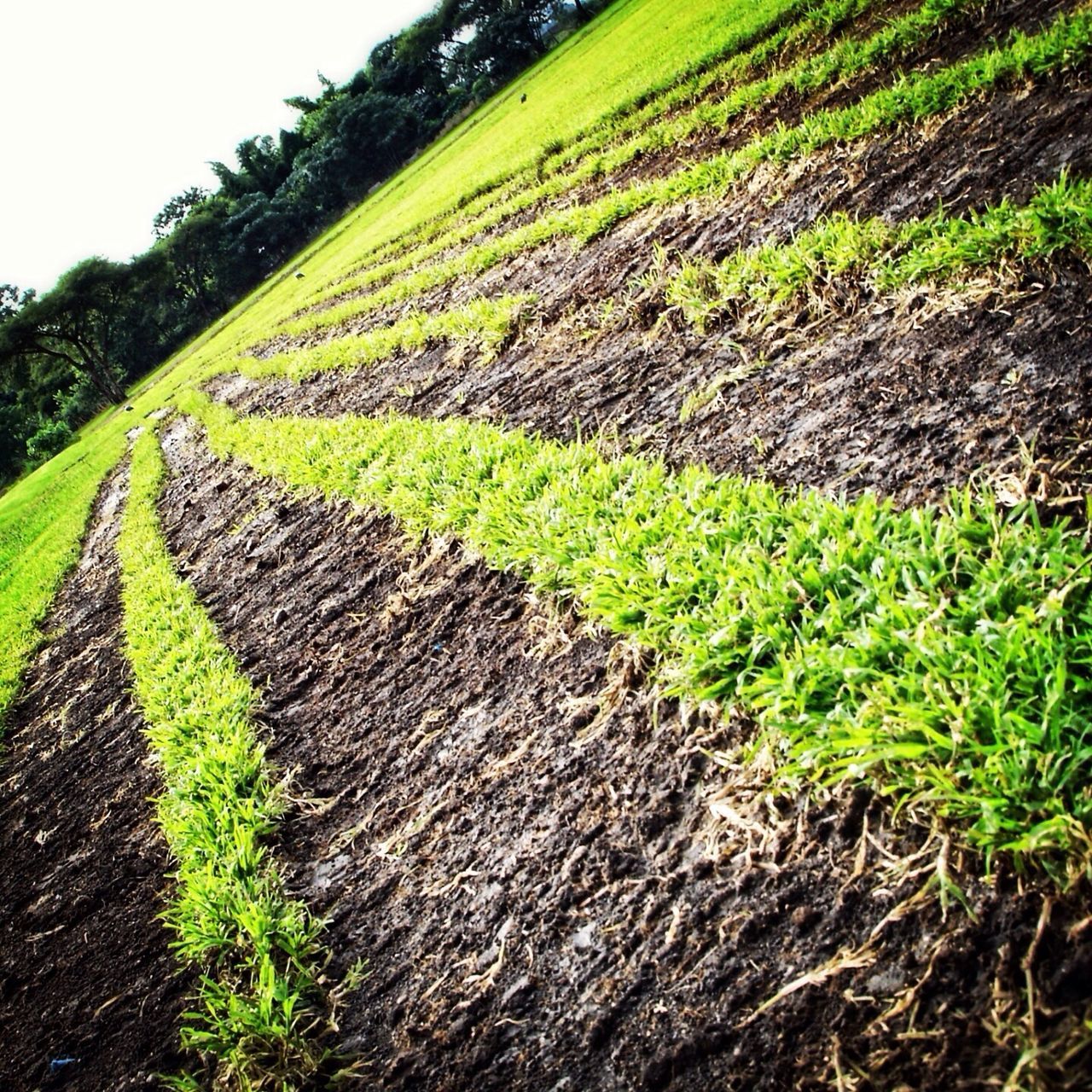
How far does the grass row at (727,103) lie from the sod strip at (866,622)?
19.7ft

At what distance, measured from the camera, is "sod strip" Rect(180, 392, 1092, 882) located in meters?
1.32

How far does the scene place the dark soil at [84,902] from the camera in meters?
2.17

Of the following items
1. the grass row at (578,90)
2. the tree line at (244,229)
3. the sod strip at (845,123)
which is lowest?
the sod strip at (845,123)

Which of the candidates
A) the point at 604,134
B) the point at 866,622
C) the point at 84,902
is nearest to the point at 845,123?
the point at 866,622

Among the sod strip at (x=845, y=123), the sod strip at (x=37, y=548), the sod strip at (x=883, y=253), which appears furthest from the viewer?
the sod strip at (x=37, y=548)

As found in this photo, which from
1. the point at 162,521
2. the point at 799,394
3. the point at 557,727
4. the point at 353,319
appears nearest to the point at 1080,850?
the point at 557,727

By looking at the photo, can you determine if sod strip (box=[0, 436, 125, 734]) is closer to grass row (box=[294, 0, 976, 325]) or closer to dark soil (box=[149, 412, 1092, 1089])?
dark soil (box=[149, 412, 1092, 1089])

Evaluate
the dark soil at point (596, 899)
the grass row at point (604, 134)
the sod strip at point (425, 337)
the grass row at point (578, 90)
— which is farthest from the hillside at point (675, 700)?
the grass row at point (578, 90)

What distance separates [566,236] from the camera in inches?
290

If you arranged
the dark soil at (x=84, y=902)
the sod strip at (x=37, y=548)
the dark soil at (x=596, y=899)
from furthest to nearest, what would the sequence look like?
the sod strip at (x=37, y=548) → the dark soil at (x=84, y=902) → the dark soil at (x=596, y=899)

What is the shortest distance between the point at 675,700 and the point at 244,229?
209 feet

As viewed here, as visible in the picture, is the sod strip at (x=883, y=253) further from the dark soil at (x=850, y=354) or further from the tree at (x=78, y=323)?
the tree at (x=78, y=323)

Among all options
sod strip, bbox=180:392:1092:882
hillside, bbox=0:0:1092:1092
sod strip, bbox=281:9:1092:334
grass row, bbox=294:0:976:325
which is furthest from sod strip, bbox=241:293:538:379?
sod strip, bbox=180:392:1092:882

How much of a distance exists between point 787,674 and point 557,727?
86 cm
